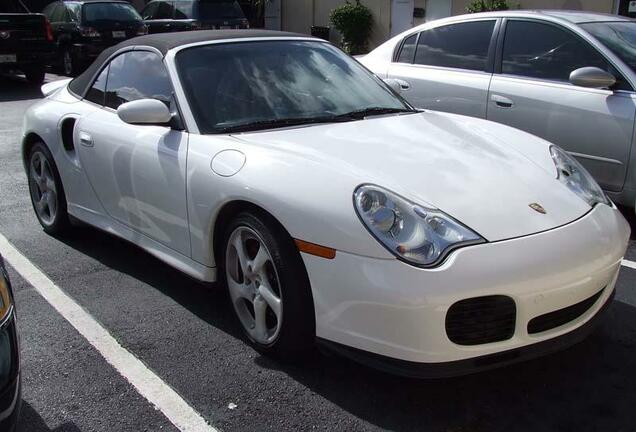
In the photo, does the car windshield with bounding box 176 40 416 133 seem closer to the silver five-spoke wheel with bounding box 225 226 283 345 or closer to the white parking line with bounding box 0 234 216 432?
the silver five-spoke wheel with bounding box 225 226 283 345

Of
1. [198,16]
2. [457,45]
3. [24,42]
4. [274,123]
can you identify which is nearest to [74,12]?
[24,42]

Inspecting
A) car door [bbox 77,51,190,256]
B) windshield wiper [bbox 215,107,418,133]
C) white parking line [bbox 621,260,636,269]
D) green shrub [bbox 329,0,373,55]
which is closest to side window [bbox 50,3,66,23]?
green shrub [bbox 329,0,373,55]

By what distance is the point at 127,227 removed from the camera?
401cm

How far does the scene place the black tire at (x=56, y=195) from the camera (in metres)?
4.71

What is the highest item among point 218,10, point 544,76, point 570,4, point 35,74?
point 570,4

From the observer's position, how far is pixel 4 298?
2176mm

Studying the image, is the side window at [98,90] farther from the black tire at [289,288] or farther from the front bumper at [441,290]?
the front bumper at [441,290]

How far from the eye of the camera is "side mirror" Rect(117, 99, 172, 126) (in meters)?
3.46

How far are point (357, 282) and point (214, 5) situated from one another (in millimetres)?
14894

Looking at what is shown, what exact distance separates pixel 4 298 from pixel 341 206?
1.25m

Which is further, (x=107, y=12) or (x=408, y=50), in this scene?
(x=107, y=12)

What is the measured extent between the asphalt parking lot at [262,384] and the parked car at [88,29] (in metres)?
12.1

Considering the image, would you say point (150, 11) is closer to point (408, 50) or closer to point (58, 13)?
point (58, 13)

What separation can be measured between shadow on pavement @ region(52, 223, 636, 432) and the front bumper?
286mm
